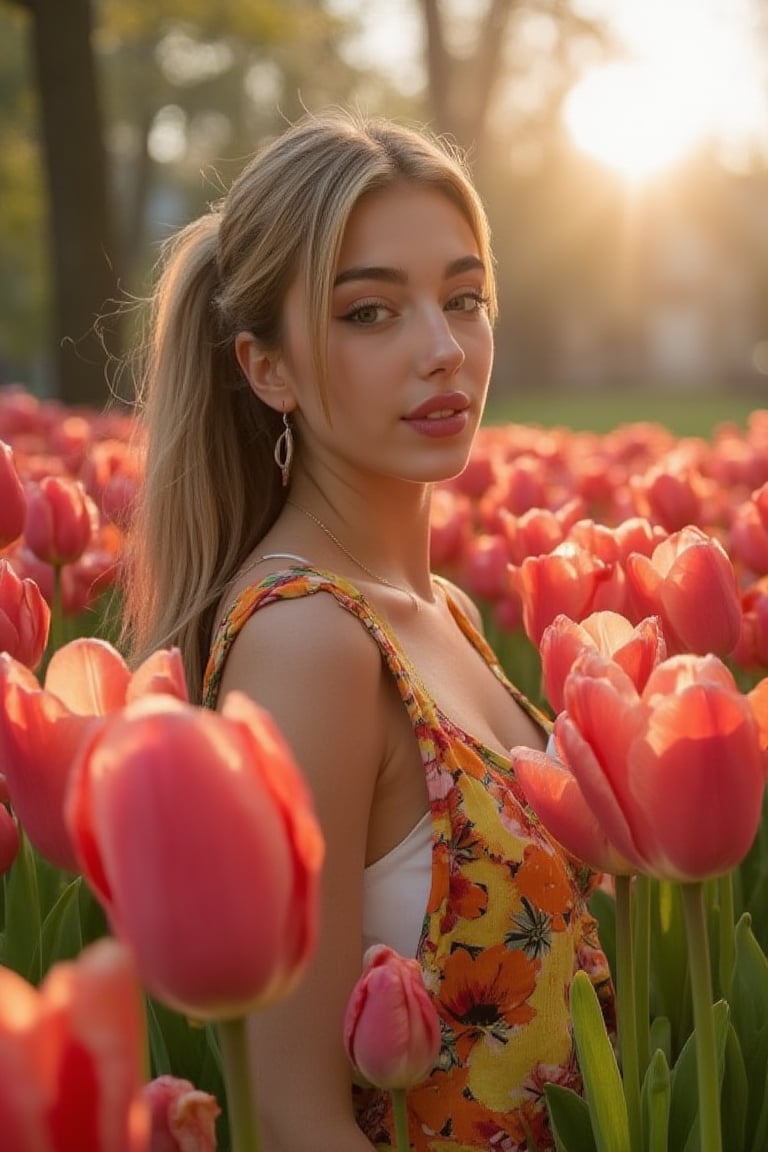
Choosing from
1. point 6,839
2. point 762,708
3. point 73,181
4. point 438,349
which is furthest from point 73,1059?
point 73,181

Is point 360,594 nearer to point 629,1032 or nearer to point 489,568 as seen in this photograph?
point 629,1032

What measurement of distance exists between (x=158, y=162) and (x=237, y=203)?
39.7 m

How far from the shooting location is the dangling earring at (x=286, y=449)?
8.09 ft

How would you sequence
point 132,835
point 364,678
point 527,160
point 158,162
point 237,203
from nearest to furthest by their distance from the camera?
point 132,835 → point 364,678 → point 237,203 → point 158,162 → point 527,160

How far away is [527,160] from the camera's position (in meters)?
46.0

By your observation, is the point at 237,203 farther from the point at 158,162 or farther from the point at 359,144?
the point at 158,162

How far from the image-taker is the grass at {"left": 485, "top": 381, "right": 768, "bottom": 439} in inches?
1212

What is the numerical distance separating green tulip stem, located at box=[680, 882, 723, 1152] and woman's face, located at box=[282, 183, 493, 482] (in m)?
1.20

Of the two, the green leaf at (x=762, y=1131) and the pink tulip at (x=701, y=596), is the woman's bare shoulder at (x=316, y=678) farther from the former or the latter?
the green leaf at (x=762, y=1131)

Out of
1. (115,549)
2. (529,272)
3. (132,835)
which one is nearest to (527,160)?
(529,272)

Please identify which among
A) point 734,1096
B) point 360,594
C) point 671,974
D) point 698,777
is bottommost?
point 671,974

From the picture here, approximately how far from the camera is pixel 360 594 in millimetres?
2156

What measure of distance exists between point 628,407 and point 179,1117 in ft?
135

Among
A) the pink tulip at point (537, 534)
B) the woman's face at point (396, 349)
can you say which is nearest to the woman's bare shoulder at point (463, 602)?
the pink tulip at point (537, 534)
